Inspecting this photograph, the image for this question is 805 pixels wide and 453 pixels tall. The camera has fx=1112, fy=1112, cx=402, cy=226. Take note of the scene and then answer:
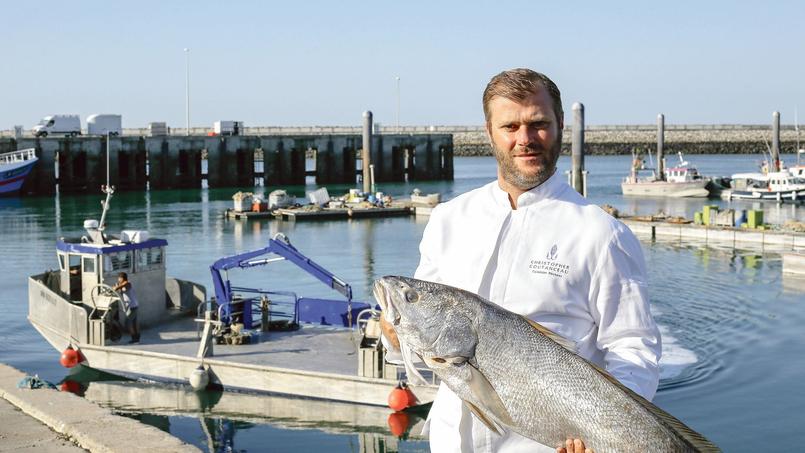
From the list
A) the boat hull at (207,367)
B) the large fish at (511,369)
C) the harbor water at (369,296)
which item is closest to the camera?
the large fish at (511,369)

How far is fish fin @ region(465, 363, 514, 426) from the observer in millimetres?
2793

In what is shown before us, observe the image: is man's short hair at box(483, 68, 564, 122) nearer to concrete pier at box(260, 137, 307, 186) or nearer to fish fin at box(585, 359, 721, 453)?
fish fin at box(585, 359, 721, 453)

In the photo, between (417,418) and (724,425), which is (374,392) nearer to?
(417,418)

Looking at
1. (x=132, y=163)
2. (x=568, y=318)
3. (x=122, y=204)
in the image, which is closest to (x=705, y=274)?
(x=568, y=318)

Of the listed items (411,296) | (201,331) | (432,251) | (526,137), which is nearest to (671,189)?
(201,331)

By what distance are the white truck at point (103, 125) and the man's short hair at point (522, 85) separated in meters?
81.2

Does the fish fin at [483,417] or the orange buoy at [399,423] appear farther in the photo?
the orange buoy at [399,423]

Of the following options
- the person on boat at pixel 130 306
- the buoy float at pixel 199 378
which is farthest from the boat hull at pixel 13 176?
the buoy float at pixel 199 378

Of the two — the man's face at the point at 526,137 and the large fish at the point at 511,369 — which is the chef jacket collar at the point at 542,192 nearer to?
the man's face at the point at 526,137

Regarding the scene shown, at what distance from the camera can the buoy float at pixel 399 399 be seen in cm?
1543

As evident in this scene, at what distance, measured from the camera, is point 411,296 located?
2.83 meters

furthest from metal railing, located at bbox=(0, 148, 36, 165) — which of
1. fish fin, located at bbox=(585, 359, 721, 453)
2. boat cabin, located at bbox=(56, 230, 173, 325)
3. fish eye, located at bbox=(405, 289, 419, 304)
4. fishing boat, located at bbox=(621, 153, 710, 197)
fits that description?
fish fin, located at bbox=(585, 359, 721, 453)

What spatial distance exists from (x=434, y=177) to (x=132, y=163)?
2373 cm

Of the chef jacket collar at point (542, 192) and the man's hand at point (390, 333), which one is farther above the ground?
the chef jacket collar at point (542, 192)
